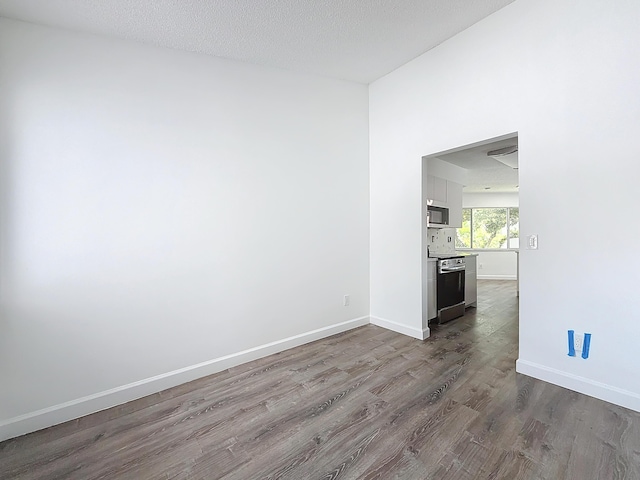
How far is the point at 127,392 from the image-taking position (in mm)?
2283

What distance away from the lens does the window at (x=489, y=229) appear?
8359 millimetres

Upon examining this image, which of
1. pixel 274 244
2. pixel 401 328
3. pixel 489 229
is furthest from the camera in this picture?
pixel 489 229

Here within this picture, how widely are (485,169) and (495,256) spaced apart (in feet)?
12.3

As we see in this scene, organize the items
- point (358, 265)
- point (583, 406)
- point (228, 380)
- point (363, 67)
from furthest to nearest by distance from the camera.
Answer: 1. point (358, 265)
2. point (363, 67)
3. point (228, 380)
4. point (583, 406)

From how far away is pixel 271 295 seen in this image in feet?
9.93

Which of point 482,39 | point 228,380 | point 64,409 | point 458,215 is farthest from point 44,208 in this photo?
point 458,215

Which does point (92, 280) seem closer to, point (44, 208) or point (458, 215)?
point (44, 208)

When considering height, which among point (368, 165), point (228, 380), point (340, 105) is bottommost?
point (228, 380)

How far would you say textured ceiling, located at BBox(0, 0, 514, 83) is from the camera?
6.71 feet

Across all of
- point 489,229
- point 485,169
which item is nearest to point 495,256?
point 489,229

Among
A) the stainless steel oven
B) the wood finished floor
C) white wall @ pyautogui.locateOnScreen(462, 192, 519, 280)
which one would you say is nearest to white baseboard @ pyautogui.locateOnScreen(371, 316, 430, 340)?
the wood finished floor

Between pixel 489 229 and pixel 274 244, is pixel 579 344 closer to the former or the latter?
pixel 274 244

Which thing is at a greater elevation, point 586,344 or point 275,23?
point 275,23

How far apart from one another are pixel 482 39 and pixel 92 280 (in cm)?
385
